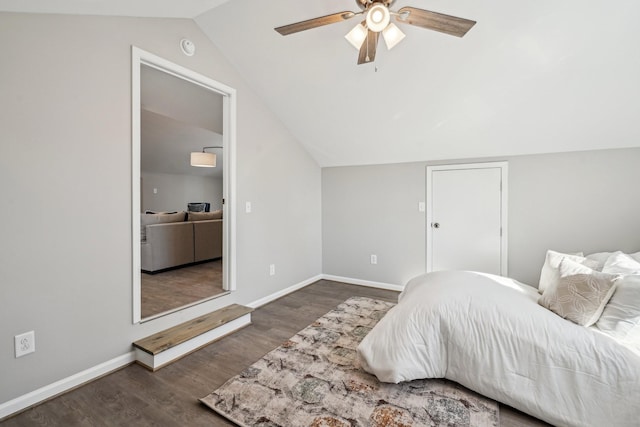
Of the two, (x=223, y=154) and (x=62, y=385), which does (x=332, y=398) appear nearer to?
(x=62, y=385)

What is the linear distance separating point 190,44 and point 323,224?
290 centimetres

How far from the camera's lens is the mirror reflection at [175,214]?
309 centimetres

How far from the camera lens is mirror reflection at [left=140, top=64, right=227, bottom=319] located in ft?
10.1

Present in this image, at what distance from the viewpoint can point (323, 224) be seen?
15.3 ft

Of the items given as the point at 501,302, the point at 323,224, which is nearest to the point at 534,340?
the point at 501,302

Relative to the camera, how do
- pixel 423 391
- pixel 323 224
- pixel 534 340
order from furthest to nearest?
pixel 323 224
pixel 423 391
pixel 534 340

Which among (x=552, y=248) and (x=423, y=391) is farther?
(x=552, y=248)

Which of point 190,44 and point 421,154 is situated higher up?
point 190,44

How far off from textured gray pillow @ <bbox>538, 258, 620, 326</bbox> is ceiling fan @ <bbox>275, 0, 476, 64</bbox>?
1.63 m

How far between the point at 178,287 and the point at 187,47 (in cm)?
258

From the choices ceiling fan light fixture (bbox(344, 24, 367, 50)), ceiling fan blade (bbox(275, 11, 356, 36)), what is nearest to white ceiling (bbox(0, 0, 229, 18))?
ceiling fan blade (bbox(275, 11, 356, 36))

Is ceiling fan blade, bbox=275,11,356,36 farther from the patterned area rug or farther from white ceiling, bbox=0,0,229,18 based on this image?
the patterned area rug

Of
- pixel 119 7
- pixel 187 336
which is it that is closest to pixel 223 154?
pixel 119 7

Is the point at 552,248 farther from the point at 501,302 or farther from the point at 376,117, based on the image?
the point at 376,117
